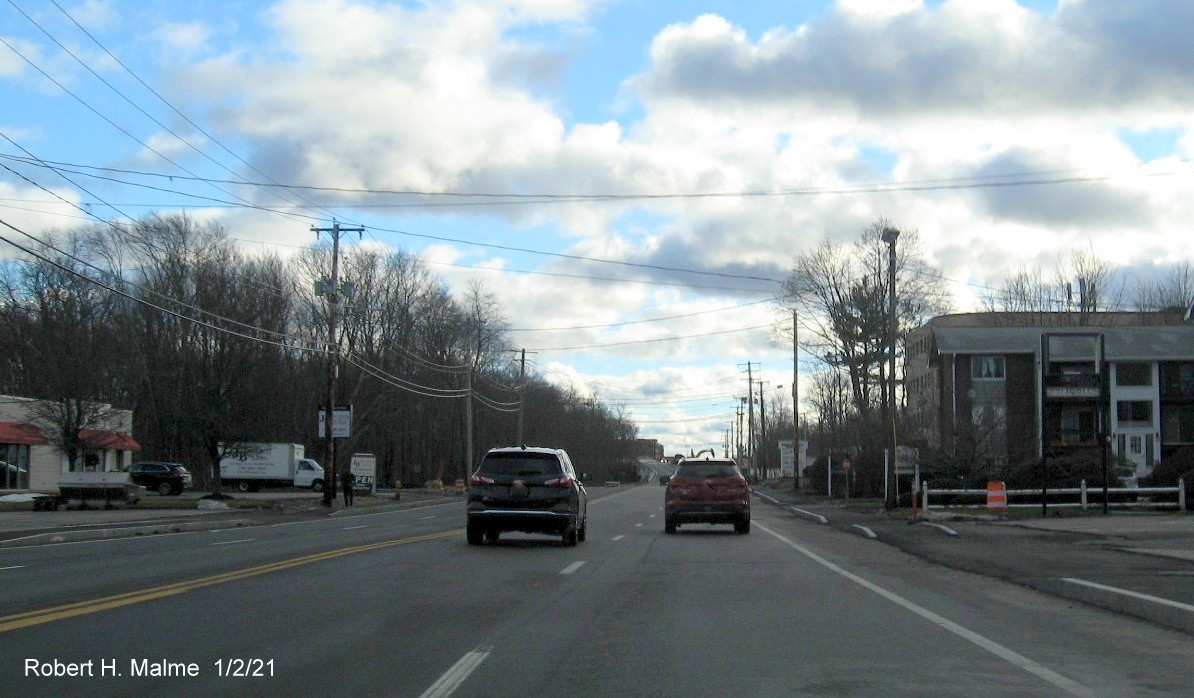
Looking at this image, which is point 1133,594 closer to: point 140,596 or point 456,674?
point 456,674

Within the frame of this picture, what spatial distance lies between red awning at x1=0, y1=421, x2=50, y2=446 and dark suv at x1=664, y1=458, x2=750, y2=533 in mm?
40332

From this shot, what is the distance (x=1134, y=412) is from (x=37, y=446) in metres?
61.7

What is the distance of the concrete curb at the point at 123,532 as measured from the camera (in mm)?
23547

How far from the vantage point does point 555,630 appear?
10.7 m

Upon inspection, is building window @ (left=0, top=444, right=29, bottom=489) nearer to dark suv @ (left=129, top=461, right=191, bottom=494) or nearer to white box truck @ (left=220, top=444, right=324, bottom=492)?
dark suv @ (left=129, top=461, right=191, bottom=494)

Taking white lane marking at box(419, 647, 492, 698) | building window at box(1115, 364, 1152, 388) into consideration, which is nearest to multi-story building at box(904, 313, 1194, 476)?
building window at box(1115, 364, 1152, 388)

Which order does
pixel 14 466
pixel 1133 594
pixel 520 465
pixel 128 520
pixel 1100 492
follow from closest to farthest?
1. pixel 1133 594
2. pixel 520 465
3. pixel 128 520
4. pixel 1100 492
5. pixel 14 466

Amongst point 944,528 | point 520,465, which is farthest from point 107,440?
point 944,528

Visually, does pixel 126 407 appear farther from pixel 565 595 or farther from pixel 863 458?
pixel 565 595

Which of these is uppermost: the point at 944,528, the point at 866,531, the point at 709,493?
the point at 709,493

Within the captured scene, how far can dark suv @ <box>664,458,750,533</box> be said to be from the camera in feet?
87.9

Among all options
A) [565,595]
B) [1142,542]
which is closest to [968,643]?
[565,595]

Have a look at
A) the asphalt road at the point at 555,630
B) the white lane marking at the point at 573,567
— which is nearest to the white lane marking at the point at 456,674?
the asphalt road at the point at 555,630

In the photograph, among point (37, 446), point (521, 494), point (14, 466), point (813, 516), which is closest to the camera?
point (521, 494)
